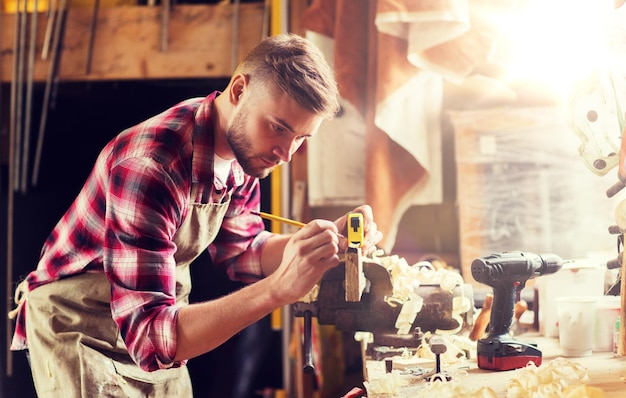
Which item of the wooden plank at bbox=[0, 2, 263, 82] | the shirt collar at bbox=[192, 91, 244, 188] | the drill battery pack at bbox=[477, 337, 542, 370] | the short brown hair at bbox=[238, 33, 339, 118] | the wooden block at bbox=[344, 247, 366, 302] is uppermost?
the wooden plank at bbox=[0, 2, 263, 82]

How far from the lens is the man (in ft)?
4.45

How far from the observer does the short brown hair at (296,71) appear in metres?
1.48

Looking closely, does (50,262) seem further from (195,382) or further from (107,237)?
(195,382)

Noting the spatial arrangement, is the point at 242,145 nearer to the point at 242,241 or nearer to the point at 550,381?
the point at 242,241

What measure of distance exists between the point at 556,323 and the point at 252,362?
1168 millimetres

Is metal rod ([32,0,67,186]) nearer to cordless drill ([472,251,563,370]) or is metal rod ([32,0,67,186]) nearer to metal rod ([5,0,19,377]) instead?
metal rod ([5,0,19,377])

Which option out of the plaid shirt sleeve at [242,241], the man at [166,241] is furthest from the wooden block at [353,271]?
the plaid shirt sleeve at [242,241]

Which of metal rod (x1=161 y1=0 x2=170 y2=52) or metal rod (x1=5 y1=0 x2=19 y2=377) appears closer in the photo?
metal rod (x1=5 y1=0 x2=19 y2=377)

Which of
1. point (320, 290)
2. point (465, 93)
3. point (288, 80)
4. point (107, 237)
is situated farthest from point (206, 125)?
point (465, 93)

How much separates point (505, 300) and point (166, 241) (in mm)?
725

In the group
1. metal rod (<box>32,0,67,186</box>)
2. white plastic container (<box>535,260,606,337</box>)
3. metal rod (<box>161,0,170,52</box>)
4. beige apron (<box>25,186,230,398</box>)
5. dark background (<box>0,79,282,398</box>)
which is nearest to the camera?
beige apron (<box>25,186,230,398</box>)

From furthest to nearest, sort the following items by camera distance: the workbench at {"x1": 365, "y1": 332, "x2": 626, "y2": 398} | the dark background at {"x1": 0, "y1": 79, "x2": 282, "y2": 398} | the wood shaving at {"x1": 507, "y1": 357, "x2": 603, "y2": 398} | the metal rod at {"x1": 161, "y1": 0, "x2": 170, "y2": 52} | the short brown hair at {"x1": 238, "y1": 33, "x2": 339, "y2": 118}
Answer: the metal rod at {"x1": 161, "y1": 0, "x2": 170, "y2": 52} < the dark background at {"x1": 0, "y1": 79, "x2": 282, "y2": 398} < the short brown hair at {"x1": 238, "y1": 33, "x2": 339, "y2": 118} < the workbench at {"x1": 365, "y1": 332, "x2": 626, "y2": 398} < the wood shaving at {"x1": 507, "y1": 357, "x2": 603, "y2": 398}

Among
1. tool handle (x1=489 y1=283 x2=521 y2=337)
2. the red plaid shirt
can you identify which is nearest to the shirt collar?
the red plaid shirt

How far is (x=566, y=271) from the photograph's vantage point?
1779 millimetres
